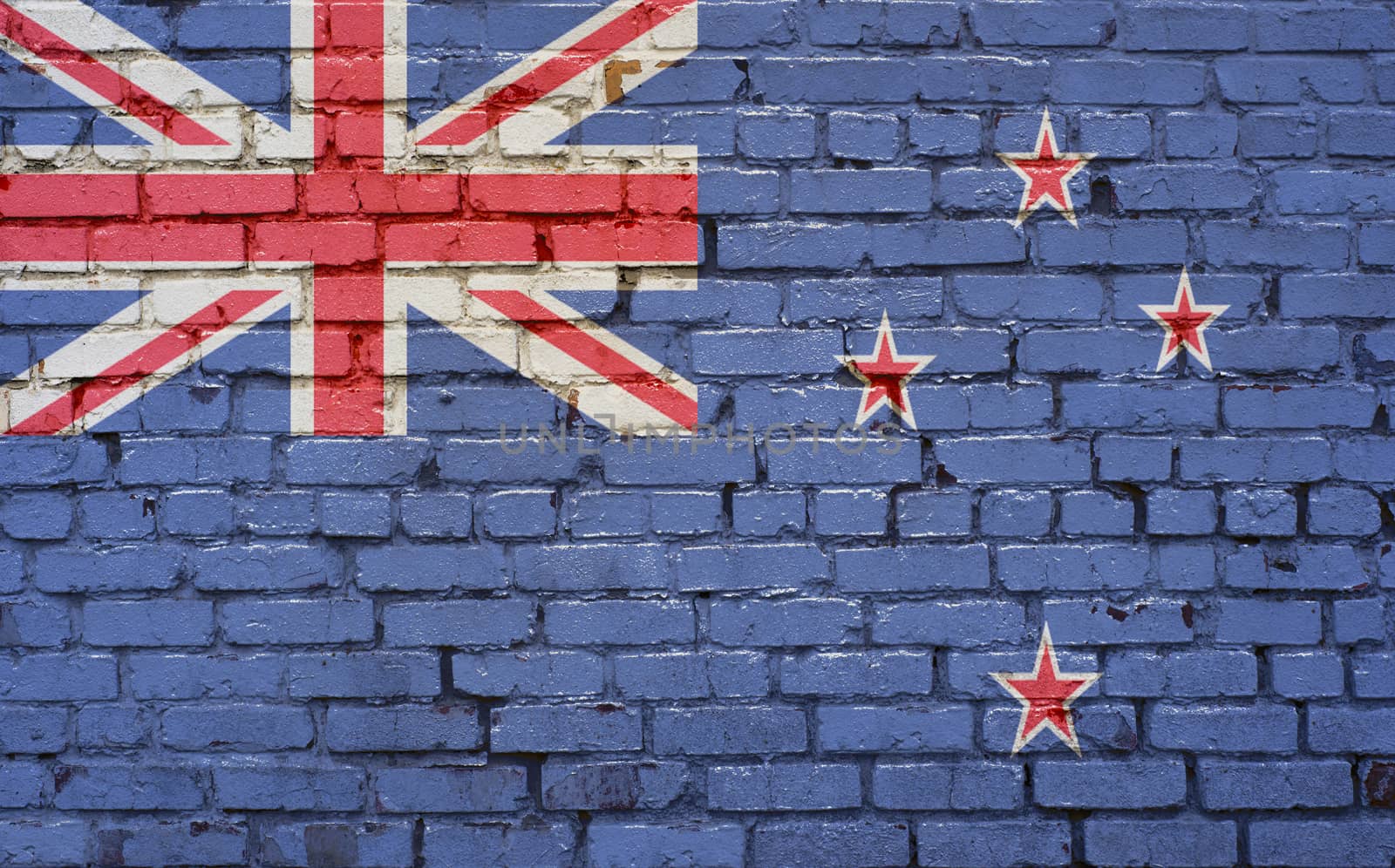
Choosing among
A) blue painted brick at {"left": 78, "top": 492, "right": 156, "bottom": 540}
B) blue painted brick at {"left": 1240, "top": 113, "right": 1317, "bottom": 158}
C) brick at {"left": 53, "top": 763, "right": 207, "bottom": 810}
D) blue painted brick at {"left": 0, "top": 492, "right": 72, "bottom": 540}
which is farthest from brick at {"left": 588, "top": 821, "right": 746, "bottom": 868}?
blue painted brick at {"left": 1240, "top": 113, "right": 1317, "bottom": 158}

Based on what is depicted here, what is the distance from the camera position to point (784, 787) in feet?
5.06

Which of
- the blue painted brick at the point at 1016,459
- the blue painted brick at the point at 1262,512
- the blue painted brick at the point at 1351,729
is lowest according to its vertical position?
the blue painted brick at the point at 1351,729

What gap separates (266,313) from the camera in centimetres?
154

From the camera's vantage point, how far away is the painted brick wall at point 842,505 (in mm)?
1532

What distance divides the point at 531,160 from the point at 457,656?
86 centimetres

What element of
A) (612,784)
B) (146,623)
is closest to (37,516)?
(146,623)

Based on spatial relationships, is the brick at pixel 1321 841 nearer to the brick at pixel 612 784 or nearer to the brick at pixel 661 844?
the brick at pixel 661 844

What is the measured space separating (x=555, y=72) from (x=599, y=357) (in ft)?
1.62

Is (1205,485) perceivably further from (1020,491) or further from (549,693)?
(549,693)

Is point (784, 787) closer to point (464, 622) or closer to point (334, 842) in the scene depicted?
point (464, 622)

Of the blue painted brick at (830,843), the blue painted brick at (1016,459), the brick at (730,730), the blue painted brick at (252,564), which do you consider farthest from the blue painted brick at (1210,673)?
the blue painted brick at (252,564)

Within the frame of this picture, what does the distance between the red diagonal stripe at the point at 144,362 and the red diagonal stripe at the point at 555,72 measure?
16.8 inches

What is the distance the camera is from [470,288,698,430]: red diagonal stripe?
1.54m

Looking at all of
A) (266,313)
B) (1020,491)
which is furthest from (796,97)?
(266,313)
